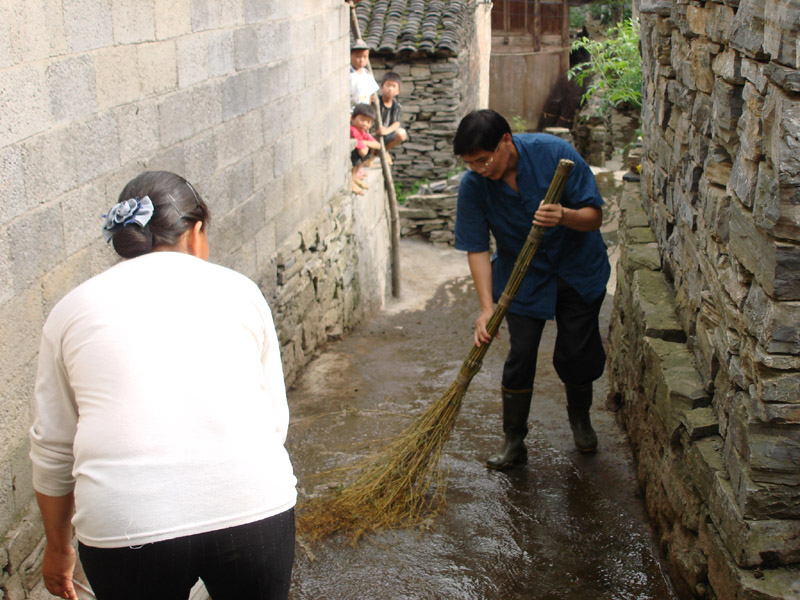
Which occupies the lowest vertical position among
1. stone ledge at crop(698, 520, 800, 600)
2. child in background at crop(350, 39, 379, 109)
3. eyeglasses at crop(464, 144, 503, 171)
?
stone ledge at crop(698, 520, 800, 600)

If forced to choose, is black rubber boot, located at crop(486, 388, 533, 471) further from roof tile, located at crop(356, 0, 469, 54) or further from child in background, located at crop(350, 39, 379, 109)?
roof tile, located at crop(356, 0, 469, 54)

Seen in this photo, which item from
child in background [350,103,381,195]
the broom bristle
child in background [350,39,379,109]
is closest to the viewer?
the broom bristle

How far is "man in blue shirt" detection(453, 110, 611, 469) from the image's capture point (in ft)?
11.6

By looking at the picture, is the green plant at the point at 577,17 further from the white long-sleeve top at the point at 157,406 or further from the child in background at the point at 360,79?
the white long-sleeve top at the point at 157,406

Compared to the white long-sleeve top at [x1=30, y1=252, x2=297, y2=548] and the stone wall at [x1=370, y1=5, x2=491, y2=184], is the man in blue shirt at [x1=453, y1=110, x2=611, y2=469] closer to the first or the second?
the white long-sleeve top at [x1=30, y1=252, x2=297, y2=548]

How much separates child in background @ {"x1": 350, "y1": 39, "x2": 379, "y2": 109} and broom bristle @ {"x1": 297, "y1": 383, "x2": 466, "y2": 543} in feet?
19.6

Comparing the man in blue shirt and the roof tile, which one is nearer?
the man in blue shirt

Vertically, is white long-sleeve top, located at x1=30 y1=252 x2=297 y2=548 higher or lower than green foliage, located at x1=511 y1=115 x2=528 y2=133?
higher

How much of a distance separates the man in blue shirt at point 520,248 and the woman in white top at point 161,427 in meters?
1.93

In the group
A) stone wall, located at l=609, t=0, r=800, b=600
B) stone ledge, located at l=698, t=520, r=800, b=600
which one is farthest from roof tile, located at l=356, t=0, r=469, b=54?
stone ledge, located at l=698, t=520, r=800, b=600

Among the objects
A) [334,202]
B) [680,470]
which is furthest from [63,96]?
[334,202]

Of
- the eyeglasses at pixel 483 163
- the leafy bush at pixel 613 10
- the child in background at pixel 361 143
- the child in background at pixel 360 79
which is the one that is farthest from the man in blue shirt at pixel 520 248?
the leafy bush at pixel 613 10

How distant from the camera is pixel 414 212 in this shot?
1248 centimetres

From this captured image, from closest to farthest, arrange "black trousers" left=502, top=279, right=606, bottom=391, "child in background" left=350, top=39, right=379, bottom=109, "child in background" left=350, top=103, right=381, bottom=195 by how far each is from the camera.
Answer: "black trousers" left=502, top=279, right=606, bottom=391 < "child in background" left=350, top=103, right=381, bottom=195 < "child in background" left=350, top=39, right=379, bottom=109
